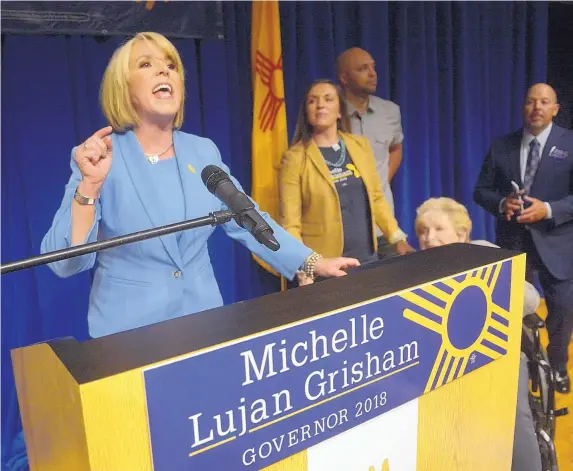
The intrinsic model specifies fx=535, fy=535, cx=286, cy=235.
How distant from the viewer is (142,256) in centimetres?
119

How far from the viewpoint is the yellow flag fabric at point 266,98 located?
237 centimetres

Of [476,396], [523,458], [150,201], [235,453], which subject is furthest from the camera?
[523,458]

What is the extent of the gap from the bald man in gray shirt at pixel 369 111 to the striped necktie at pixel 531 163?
624 mm

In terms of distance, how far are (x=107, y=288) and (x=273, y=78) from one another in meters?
1.48

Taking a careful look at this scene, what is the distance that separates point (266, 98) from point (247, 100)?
0.16 m

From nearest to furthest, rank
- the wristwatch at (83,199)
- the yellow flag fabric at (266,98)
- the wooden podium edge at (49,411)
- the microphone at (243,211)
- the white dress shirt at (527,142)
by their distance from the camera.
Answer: the wooden podium edge at (49,411), the microphone at (243,211), the wristwatch at (83,199), the yellow flag fabric at (266,98), the white dress shirt at (527,142)

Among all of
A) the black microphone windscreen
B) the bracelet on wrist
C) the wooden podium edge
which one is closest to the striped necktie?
the bracelet on wrist

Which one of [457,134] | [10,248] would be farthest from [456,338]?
[457,134]

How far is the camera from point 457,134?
3449mm

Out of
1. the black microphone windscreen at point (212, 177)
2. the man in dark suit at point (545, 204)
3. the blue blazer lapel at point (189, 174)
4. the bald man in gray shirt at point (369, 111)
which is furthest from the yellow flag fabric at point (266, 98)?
the black microphone windscreen at point (212, 177)

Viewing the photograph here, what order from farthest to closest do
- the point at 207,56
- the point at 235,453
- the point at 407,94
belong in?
the point at 407,94
the point at 207,56
the point at 235,453

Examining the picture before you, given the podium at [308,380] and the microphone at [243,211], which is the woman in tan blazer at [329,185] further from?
the microphone at [243,211]

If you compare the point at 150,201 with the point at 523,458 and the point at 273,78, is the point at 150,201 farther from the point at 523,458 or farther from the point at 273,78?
the point at 273,78

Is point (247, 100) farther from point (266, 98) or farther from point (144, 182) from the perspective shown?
point (144, 182)
